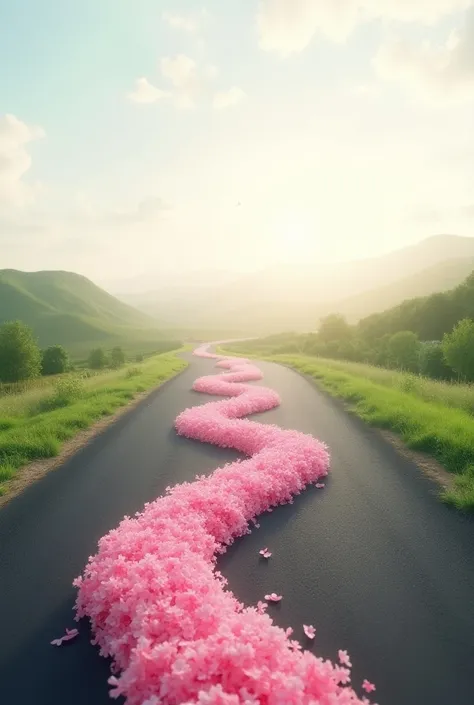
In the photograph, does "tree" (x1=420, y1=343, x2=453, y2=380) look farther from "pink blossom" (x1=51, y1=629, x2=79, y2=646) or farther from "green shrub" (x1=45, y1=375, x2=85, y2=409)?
"pink blossom" (x1=51, y1=629, x2=79, y2=646)

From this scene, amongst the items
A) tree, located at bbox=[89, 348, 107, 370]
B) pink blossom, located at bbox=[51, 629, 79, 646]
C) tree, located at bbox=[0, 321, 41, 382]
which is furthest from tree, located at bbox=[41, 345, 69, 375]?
pink blossom, located at bbox=[51, 629, 79, 646]

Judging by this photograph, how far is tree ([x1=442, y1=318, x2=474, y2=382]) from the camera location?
33.9 m

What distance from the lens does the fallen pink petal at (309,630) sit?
5.23 m

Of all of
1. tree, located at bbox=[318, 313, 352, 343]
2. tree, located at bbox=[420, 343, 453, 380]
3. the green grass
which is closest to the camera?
the green grass

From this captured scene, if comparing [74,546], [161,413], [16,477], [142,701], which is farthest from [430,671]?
[161,413]

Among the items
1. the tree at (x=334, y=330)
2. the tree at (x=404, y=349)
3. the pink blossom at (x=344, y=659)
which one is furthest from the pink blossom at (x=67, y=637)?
the tree at (x=334, y=330)

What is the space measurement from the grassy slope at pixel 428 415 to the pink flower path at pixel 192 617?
4.92 m

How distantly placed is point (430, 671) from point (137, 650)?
11.7 ft

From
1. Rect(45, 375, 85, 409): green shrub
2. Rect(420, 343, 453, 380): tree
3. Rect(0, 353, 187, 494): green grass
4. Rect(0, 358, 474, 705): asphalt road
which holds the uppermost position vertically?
Rect(45, 375, 85, 409): green shrub

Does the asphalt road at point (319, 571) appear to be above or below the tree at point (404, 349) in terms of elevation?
above

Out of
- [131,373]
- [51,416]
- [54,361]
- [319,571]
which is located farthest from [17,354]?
[319,571]

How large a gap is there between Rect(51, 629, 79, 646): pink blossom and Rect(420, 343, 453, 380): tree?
46.3m

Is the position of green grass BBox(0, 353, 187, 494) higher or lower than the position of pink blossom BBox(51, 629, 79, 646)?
higher

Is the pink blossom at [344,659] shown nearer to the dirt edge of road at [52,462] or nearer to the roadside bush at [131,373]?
the dirt edge of road at [52,462]
